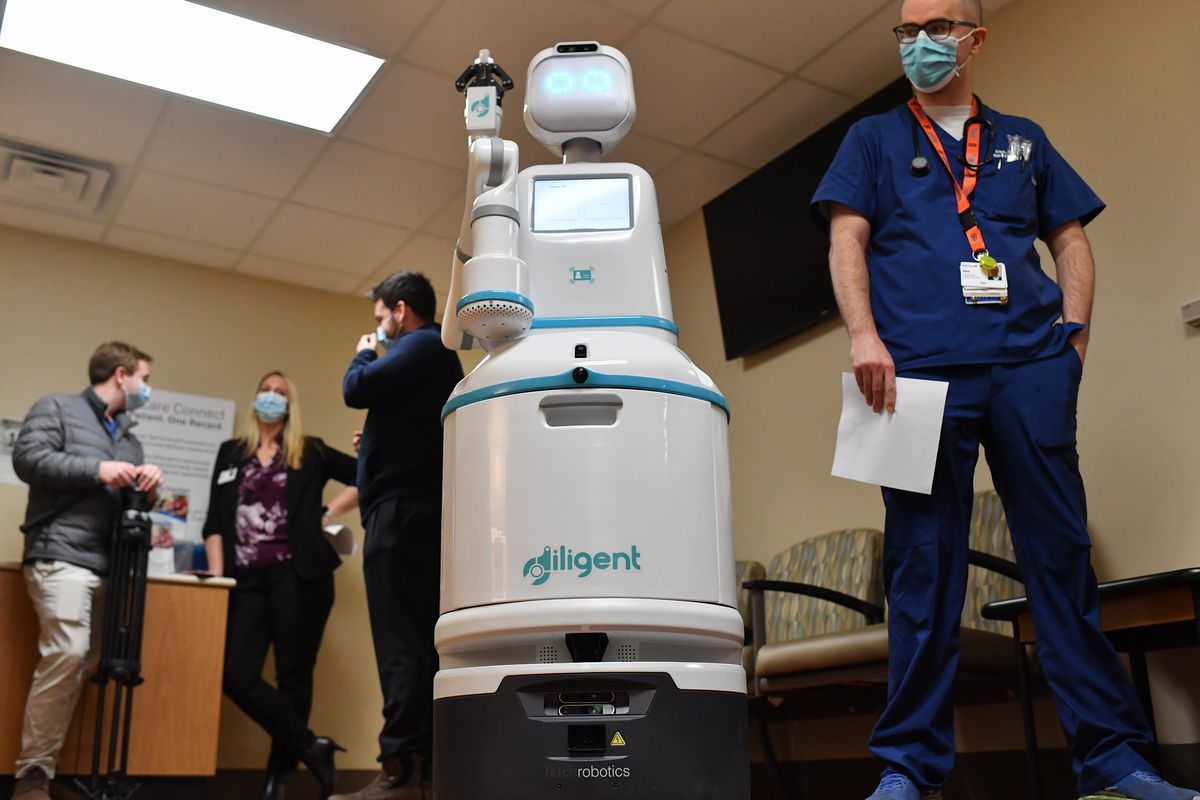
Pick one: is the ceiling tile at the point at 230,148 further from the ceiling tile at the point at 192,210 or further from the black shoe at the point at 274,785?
the black shoe at the point at 274,785

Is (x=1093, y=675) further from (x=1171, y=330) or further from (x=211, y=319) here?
(x=211, y=319)

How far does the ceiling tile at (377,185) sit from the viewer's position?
4.51 m

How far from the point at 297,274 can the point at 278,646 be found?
85.7 inches

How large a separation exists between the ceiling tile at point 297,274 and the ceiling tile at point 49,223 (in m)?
0.71

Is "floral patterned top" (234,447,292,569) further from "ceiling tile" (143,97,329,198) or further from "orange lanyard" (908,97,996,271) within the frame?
"orange lanyard" (908,97,996,271)

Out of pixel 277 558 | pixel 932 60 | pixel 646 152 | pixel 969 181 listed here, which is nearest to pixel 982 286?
pixel 969 181

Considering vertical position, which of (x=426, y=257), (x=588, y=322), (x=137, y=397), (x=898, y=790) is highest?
(x=426, y=257)

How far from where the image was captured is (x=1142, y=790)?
61.5 inches

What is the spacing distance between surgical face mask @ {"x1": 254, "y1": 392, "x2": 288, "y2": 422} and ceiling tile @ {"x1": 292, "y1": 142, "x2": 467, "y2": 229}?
3.11 ft

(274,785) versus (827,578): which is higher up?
(827,578)

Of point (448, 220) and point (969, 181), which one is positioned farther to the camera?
Answer: point (448, 220)

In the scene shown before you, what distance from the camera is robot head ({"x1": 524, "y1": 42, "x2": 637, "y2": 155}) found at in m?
2.14

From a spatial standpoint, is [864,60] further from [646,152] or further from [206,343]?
[206,343]

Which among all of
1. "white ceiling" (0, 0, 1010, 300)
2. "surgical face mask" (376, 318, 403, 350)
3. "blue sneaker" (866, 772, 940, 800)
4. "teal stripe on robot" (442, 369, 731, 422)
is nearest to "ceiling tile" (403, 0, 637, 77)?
"white ceiling" (0, 0, 1010, 300)
